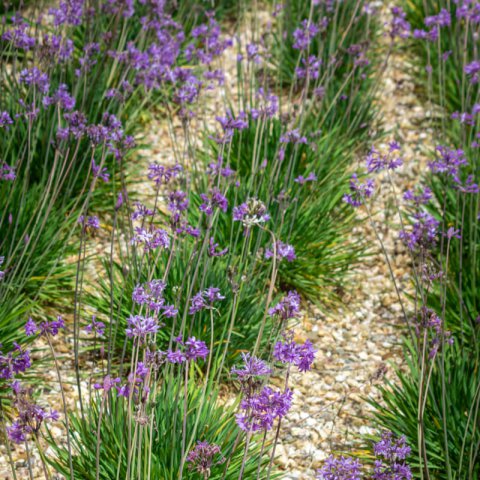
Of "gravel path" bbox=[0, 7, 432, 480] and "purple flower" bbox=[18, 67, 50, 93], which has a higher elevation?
"purple flower" bbox=[18, 67, 50, 93]

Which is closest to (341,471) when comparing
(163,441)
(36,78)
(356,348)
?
(163,441)

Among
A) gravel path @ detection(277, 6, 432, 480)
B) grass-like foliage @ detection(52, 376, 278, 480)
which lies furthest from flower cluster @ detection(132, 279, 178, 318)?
gravel path @ detection(277, 6, 432, 480)

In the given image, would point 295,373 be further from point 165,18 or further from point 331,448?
point 165,18

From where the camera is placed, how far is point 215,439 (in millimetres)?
3016

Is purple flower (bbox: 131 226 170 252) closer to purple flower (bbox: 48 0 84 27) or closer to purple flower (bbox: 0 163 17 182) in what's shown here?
purple flower (bbox: 0 163 17 182)

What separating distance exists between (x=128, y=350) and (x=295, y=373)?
3.20ft

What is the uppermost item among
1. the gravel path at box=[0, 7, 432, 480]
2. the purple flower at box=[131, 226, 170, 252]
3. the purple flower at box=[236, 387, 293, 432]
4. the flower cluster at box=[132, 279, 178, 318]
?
the purple flower at box=[131, 226, 170, 252]

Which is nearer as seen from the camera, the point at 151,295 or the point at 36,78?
the point at 151,295

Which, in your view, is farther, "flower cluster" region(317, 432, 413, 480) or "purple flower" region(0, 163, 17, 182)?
"purple flower" region(0, 163, 17, 182)

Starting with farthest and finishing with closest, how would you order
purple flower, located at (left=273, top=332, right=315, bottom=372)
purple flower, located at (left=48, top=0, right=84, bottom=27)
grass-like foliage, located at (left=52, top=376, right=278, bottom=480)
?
purple flower, located at (left=48, top=0, right=84, bottom=27) → grass-like foliage, located at (left=52, top=376, right=278, bottom=480) → purple flower, located at (left=273, top=332, right=315, bottom=372)

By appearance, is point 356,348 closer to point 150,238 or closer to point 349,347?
point 349,347

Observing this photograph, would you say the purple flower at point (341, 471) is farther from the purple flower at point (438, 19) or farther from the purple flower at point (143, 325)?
the purple flower at point (438, 19)

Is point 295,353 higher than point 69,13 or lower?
lower

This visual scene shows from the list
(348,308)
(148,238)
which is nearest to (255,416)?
(148,238)
